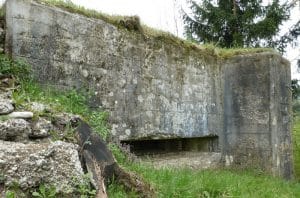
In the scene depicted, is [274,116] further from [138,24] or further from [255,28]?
[255,28]

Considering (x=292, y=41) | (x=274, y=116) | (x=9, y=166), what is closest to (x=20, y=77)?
(x=9, y=166)

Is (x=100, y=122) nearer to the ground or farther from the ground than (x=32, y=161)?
farther from the ground

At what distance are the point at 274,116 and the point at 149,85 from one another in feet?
8.45

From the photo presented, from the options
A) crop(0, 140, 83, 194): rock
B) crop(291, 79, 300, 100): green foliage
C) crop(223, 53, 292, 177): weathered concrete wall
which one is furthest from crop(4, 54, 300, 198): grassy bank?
crop(291, 79, 300, 100): green foliage

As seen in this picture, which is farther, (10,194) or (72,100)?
(72,100)

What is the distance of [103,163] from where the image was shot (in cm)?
300

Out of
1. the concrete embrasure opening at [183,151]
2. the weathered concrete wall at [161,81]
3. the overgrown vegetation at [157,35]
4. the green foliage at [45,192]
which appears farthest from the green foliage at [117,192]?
the concrete embrasure opening at [183,151]

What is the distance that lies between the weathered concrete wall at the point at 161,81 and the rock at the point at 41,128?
4.88 ft

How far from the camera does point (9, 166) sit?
2.24 metres

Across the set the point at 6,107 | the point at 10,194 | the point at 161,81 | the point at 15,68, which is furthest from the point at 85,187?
the point at 161,81

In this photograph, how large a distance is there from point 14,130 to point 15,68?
1525mm

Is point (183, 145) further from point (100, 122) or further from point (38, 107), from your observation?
point (38, 107)

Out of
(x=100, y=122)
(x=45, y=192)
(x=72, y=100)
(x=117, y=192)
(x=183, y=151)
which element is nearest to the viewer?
(x=45, y=192)

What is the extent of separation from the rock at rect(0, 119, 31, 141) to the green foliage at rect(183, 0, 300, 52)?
8.92m
